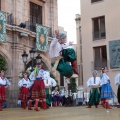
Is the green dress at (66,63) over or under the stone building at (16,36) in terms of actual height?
under

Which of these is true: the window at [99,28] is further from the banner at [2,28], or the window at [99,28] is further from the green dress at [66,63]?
the green dress at [66,63]

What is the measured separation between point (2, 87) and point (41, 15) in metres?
10.5

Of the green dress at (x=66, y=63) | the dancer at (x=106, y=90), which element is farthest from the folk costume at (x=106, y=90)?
the green dress at (x=66, y=63)

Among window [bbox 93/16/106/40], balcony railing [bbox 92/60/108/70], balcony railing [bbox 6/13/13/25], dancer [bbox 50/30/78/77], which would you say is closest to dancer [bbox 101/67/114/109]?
dancer [bbox 50/30/78/77]

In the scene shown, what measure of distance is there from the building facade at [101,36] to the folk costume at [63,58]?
1409cm

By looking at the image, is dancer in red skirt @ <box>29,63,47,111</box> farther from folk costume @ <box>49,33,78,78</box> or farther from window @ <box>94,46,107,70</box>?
window @ <box>94,46,107,70</box>

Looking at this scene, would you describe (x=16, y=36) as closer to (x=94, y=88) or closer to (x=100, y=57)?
(x=100, y=57)

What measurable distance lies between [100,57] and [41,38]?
14.1 ft

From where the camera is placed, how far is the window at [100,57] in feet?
66.7

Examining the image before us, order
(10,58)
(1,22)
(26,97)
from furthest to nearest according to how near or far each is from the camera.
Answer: (10,58) → (1,22) → (26,97)

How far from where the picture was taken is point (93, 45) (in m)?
20.9

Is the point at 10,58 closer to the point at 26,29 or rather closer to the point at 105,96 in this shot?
the point at 26,29

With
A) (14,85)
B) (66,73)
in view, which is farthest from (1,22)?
(66,73)

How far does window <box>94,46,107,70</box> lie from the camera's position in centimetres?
2034
